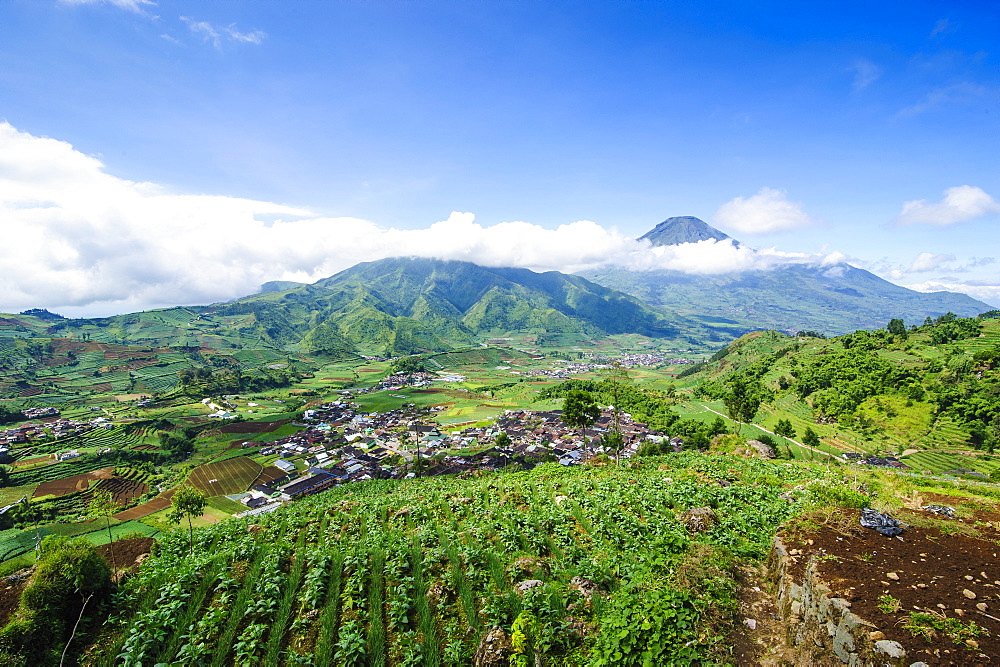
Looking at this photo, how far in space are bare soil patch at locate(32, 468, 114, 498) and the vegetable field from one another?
66.4 metres

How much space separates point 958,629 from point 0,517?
266 ft

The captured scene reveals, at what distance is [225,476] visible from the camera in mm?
57625

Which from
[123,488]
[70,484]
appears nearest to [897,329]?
[123,488]

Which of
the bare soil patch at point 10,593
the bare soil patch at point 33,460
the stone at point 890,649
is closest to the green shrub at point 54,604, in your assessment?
the bare soil patch at point 10,593

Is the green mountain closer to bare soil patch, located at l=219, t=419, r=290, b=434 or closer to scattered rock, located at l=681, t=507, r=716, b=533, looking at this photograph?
scattered rock, located at l=681, t=507, r=716, b=533

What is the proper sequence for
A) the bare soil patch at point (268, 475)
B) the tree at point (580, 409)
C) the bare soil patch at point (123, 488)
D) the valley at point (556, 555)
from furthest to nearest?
1. the bare soil patch at point (268, 475)
2. the bare soil patch at point (123, 488)
3. the tree at point (580, 409)
4. the valley at point (556, 555)

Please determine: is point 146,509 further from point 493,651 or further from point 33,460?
point 493,651

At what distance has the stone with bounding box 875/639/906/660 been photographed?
595 cm

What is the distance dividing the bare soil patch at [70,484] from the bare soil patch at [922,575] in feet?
279

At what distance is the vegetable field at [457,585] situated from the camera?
796cm

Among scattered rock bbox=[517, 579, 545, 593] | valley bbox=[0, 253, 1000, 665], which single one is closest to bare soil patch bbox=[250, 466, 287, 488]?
valley bbox=[0, 253, 1000, 665]

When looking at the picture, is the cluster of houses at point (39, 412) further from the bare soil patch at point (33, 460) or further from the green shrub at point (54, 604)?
the green shrub at point (54, 604)

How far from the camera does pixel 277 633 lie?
28.6 ft

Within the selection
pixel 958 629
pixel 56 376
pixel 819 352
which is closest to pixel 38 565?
pixel 958 629
